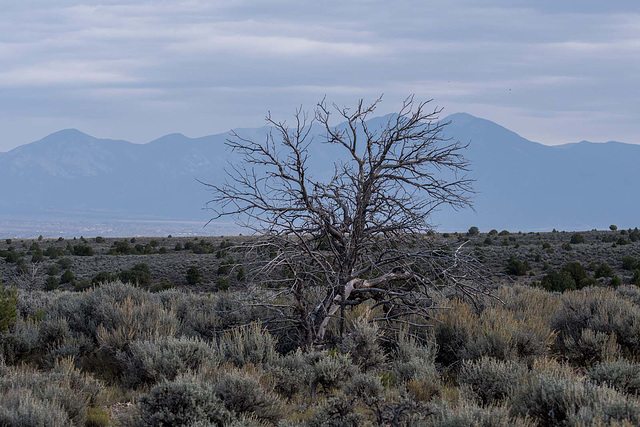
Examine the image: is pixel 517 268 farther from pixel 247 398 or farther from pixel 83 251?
pixel 83 251

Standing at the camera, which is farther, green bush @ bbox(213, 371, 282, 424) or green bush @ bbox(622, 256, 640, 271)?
green bush @ bbox(622, 256, 640, 271)

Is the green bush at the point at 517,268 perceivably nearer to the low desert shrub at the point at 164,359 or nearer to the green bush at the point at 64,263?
the green bush at the point at 64,263

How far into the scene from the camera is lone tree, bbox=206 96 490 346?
10.4 meters

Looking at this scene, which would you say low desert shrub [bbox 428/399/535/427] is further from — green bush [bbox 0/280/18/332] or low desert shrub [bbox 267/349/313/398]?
green bush [bbox 0/280/18/332]

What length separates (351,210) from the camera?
11.0 meters

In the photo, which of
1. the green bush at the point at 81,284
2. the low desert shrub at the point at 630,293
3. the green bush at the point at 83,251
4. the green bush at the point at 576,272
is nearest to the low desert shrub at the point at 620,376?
the low desert shrub at the point at 630,293

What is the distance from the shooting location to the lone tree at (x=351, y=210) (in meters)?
10.4

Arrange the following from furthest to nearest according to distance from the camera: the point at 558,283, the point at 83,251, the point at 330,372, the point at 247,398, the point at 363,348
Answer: the point at 83,251 → the point at 558,283 → the point at 363,348 → the point at 330,372 → the point at 247,398

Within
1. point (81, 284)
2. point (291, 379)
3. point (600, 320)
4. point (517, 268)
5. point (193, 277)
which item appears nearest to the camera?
point (291, 379)

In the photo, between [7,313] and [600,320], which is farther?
[7,313]

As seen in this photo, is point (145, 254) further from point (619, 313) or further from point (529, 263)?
point (619, 313)

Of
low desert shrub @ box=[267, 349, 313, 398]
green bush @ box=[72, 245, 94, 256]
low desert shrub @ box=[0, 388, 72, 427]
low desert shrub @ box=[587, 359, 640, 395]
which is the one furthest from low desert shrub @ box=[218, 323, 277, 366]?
green bush @ box=[72, 245, 94, 256]

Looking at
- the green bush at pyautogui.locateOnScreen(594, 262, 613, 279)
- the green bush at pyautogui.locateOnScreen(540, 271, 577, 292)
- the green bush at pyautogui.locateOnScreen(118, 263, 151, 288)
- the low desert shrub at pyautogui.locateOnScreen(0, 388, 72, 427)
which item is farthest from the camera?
the green bush at pyautogui.locateOnScreen(118, 263, 151, 288)

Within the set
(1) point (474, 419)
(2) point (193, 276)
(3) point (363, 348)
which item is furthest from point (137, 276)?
(1) point (474, 419)
